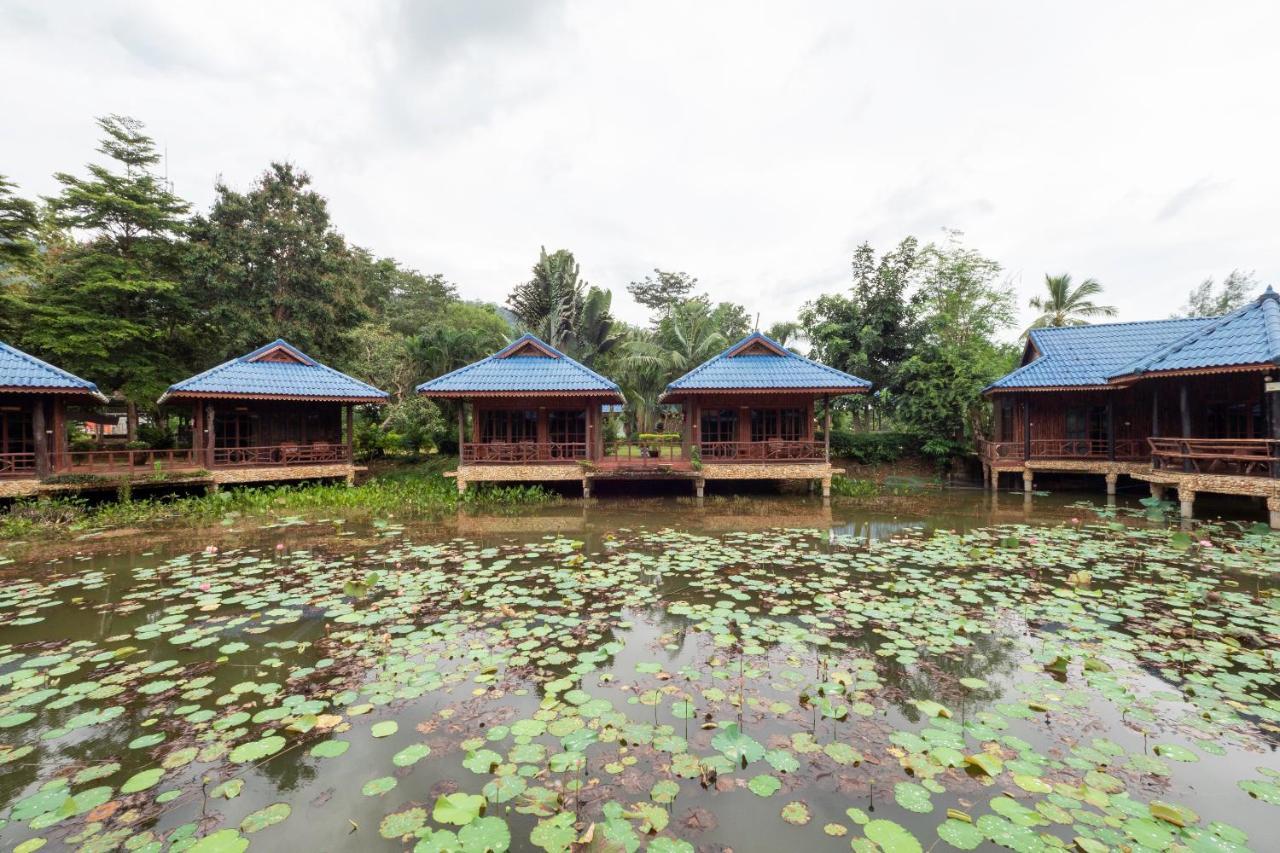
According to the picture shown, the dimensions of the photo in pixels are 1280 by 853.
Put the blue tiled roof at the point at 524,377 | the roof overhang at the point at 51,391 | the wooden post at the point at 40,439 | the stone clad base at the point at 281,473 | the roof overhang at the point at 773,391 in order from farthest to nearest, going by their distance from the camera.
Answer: the roof overhang at the point at 773,391 < the blue tiled roof at the point at 524,377 < the stone clad base at the point at 281,473 < the wooden post at the point at 40,439 < the roof overhang at the point at 51,391

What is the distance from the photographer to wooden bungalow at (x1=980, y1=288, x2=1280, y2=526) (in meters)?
10.5

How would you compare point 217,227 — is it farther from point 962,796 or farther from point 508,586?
point 962,796

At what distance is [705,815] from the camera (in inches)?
107

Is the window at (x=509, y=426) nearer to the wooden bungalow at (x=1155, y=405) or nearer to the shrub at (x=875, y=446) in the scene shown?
the shrub at (x=875, y=446)

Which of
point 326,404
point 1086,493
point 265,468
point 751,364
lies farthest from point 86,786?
point 1086,493

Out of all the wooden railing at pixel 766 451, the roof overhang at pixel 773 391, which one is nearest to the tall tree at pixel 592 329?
the roof overhang at pixel 773 391

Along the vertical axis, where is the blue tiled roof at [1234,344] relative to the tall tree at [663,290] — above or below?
below

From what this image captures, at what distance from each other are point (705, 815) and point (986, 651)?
10.7 ft

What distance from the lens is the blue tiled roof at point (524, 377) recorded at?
554 inches

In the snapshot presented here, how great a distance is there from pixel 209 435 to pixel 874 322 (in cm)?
2149

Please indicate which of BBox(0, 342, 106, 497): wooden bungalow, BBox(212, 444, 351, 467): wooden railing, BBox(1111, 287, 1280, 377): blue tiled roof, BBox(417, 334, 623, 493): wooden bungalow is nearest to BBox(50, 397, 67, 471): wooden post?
BBox(0, 342, 106, 497): wooden bungalow

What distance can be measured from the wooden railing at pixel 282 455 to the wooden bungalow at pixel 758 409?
1020 centimetres

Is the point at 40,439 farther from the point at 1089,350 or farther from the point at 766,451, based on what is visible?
the point at 1089,350

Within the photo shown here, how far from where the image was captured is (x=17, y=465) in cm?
1233
